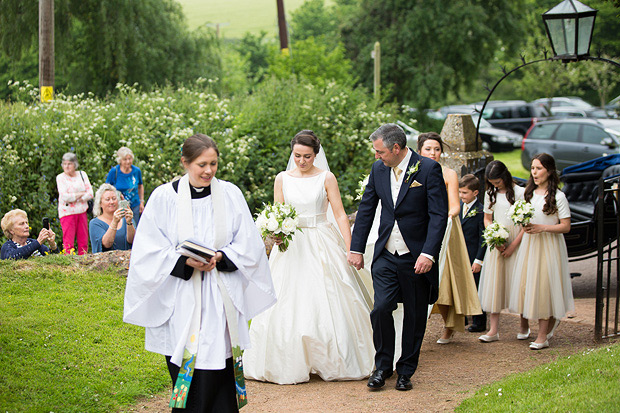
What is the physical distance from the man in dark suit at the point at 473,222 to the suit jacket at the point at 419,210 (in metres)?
2.09

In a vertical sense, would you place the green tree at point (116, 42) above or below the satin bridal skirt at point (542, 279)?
above

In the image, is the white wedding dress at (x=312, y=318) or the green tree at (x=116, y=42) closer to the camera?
the white wedding dress at (x=312, y=318)

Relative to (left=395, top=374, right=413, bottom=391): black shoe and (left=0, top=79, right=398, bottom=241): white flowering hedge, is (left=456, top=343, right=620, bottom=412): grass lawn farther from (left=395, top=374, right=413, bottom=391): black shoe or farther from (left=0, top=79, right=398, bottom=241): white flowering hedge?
(left=0, top=79, right=398, bottom=241): white flowering hedge

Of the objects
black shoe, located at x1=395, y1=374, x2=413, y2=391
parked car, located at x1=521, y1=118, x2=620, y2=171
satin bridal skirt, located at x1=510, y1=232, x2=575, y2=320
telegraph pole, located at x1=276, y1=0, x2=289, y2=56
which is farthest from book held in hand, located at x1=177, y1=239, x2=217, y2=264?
telegraph pole, located at x1=276, y1=0, x2=289, y2=56

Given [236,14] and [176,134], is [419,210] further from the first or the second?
[236,14]

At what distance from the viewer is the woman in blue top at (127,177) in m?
11.5

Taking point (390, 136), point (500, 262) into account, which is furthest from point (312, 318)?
point (500, 262)

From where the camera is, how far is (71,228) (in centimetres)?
1126

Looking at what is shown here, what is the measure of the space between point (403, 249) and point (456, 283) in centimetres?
148

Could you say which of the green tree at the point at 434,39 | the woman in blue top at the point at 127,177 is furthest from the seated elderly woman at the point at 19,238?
the green tree at the point at 434,39

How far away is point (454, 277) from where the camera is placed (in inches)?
294

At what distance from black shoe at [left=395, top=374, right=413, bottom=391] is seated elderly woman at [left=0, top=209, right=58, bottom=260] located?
4.71 metres

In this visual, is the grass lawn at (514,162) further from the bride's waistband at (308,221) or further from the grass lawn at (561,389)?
the grass lawn at (561,389)

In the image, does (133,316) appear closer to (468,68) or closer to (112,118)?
(112,118)
